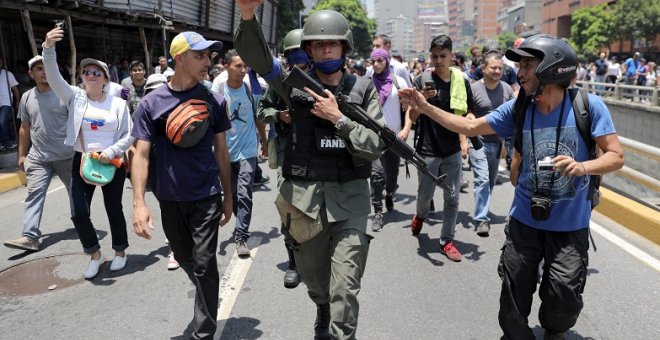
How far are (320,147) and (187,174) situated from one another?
917 millimetres

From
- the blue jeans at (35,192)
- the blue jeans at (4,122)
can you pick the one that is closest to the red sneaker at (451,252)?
the blue jeans at (35,192)

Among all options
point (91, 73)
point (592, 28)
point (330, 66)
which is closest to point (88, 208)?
point (91, 73)

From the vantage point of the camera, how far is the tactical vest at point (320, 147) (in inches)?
120

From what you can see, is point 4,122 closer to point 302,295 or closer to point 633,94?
point 302,295

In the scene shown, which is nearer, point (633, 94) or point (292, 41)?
point (292, 41)

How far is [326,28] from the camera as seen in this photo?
3029 millimetres

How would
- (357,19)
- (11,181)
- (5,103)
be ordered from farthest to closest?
(357,19) < (5,103) < (11,181)

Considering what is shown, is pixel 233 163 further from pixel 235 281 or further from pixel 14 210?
pixel 14 210

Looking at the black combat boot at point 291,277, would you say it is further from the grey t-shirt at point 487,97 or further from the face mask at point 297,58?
the grey t-shirt at point 487,97

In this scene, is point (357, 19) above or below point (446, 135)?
above

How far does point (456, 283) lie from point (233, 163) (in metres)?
2.44


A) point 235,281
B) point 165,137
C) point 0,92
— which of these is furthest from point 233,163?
point 0,92

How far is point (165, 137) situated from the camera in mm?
3412

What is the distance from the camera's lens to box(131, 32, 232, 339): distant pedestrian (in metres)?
3.35
